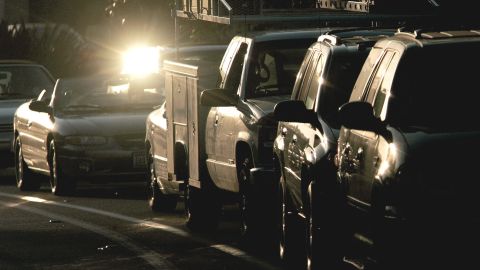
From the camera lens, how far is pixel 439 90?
33.4 ft

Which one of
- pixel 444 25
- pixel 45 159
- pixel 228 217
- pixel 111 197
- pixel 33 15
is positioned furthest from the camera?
pixel 33 15

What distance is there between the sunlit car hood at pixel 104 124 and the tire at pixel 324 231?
10024 mm

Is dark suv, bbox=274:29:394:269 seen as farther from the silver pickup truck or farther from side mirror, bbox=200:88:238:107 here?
side mirror, bbox=200:88:238:107

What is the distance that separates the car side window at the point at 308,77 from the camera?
13.3m

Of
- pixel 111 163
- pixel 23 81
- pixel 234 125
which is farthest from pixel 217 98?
pixel 23 81

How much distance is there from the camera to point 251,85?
15664mm

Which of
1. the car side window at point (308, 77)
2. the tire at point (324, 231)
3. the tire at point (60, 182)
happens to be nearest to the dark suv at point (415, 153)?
the tire at point (324, 231)

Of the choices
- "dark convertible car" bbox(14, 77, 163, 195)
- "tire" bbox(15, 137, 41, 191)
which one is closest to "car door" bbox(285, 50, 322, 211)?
"dark convertible car" bbox(14, 77, 163, 195)

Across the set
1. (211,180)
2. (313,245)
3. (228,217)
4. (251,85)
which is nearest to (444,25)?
(313,245)

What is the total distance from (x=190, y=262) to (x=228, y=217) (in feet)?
15.5

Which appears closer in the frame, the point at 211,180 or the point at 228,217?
the point at 211,180

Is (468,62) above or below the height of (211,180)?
above

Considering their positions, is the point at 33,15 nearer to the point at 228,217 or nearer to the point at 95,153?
the point at 95,153

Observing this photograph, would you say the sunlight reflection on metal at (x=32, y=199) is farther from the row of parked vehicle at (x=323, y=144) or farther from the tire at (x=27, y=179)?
the tire at (x=27, y=179)
